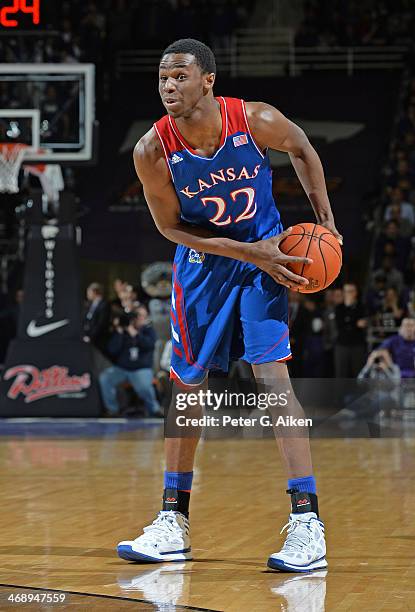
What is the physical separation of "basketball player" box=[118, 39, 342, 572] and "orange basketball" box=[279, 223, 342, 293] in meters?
0.04

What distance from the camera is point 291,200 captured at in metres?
16.8

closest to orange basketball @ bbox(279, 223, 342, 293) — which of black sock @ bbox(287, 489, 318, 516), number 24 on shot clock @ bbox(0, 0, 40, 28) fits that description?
black sock @ bbox(287, 489, 318, 516)

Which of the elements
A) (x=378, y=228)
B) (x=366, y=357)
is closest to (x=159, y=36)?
(x=378, y=228)

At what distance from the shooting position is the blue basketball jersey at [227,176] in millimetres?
4129

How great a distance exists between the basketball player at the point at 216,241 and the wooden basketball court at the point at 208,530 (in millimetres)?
230

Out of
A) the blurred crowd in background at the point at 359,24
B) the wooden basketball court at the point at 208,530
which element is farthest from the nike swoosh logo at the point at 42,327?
the blurred crowd in background at the point at 359,24

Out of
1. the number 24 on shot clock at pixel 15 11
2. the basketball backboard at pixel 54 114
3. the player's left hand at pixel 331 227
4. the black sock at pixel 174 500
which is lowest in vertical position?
the black sock at pixel 174 500

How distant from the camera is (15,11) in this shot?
26.3 ft

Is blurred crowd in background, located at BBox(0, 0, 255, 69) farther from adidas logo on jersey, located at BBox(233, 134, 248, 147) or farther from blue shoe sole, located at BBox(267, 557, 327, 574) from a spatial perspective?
blue shoe sole, located at BBox(267, 557, 327, 574)

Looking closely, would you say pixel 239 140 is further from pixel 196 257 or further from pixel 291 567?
pixel 291 567

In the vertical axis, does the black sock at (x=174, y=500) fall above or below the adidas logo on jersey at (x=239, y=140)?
below

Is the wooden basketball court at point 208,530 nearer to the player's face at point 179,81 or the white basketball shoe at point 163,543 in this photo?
the white basketball shoe at point 163,543

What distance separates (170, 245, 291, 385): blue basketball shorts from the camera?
13.6 feet

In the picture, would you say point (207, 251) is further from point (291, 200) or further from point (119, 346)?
point (291, 200)
